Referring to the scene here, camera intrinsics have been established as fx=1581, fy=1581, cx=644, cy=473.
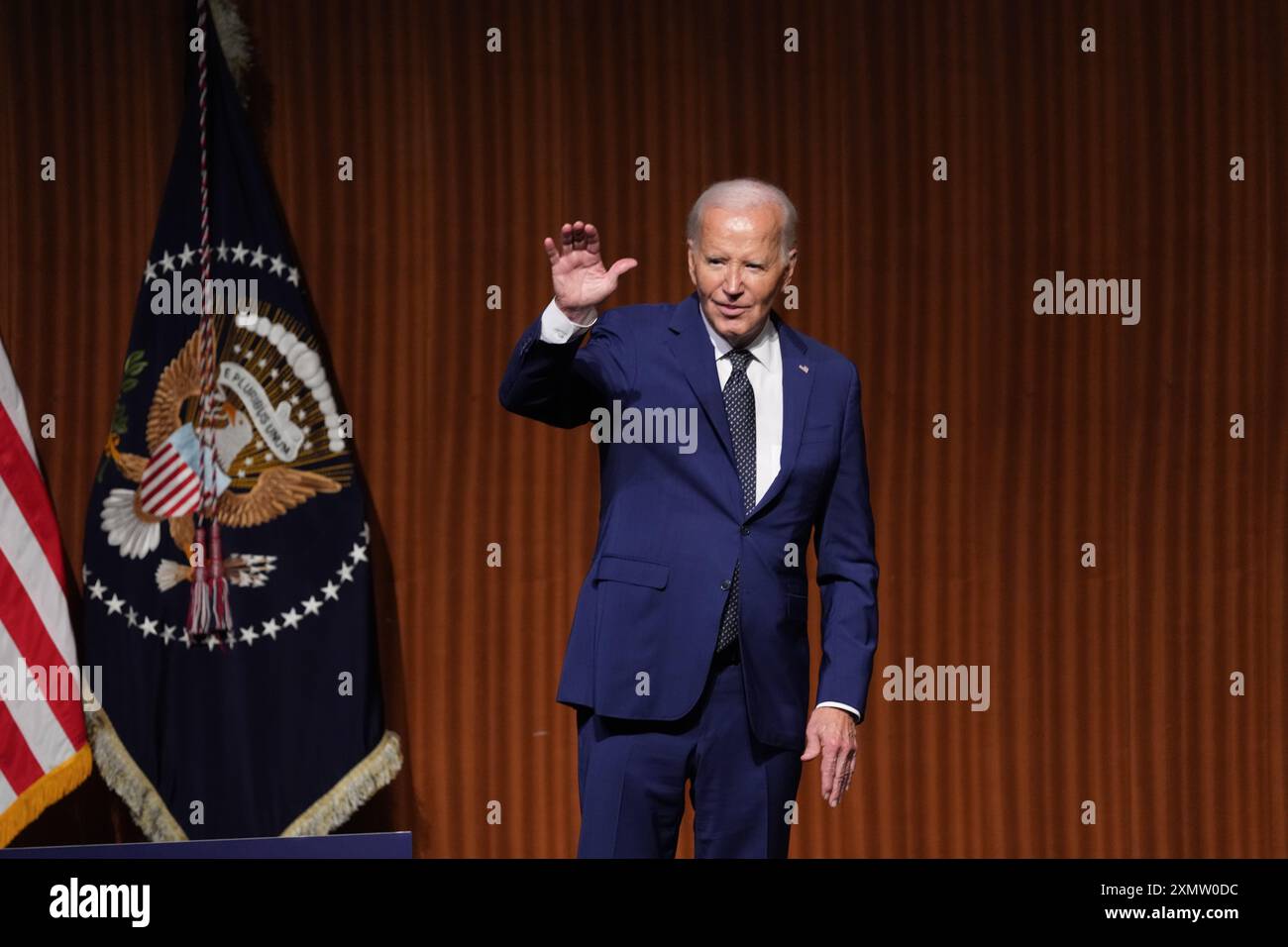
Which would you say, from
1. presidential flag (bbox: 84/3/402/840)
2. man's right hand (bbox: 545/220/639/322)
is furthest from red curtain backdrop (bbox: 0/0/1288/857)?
man's right hand (bbox: 545/220/639/322)

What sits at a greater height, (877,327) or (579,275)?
(877,327)

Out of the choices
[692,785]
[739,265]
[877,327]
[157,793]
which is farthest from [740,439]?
[157,793]

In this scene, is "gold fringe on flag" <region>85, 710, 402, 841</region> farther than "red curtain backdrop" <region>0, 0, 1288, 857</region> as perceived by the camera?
No

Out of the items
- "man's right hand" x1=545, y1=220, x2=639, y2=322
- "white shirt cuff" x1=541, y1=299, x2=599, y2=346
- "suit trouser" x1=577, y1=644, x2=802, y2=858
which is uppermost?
"man's right hand" x1=545, y1=220, x2=639, y2=322

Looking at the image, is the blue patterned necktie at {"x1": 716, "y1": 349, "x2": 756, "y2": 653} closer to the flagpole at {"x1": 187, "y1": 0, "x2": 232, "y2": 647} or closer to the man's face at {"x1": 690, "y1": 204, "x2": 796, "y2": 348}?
the man's face at {"x1": 690, "y1": 204, "x2": 796, "y2": 348}

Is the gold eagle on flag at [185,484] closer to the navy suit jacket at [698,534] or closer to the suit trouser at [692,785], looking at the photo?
the navy suit jacket at [698,534]

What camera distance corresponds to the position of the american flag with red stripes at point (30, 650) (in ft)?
11.7

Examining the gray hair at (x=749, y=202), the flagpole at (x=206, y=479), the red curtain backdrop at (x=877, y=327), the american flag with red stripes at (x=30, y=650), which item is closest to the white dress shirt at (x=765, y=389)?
the gray hair at (x=749, y=202)

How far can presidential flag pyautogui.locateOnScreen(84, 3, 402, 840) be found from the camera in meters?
3.69

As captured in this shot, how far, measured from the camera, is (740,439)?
92.3 inches

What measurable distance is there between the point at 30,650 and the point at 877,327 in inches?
84.7

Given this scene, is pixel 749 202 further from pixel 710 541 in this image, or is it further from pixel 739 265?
pixel 710 541

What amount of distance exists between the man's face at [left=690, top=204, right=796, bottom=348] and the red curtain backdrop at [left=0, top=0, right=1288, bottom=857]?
1584mm

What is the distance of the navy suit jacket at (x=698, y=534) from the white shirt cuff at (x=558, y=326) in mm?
15
